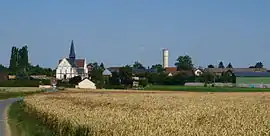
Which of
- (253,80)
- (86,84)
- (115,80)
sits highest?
(253,80)

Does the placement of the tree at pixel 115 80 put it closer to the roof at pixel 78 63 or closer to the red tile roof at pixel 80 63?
the roof at pixel 78 63

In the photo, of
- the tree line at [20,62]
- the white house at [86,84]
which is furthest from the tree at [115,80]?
the tree line at [20,62]

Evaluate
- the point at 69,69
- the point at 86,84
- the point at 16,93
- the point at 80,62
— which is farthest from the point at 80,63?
the point at 16,93

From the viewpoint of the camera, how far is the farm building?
133825 millimetres

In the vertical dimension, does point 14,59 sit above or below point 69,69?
above

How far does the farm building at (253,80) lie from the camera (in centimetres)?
13382

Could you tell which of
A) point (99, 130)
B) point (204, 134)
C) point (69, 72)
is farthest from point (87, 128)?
point (69, 72)

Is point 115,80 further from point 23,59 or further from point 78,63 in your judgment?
point 23,59

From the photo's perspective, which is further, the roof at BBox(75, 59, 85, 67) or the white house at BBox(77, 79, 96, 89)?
the roof at BBox(75, 59, 85, 67)

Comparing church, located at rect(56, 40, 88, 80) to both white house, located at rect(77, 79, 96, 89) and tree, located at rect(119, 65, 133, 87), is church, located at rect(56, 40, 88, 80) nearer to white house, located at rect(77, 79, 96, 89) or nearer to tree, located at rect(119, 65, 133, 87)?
tree, located at rect(119, 65, 133, 87)

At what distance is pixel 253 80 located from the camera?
138250 mm

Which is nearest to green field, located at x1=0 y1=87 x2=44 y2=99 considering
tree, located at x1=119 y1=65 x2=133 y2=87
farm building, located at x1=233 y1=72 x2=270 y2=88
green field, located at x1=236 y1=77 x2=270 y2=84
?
tree, located at x1=119 y1=65 x2=133 y2=87

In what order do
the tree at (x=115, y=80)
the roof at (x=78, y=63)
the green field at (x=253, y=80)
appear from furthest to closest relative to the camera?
the roof at (x=78, y=63) → the green field at (x=253, y=80) → the tree at (x=115, y=80)

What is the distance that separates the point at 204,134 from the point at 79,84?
11149 centimetres
